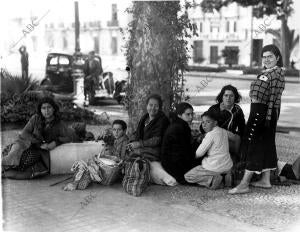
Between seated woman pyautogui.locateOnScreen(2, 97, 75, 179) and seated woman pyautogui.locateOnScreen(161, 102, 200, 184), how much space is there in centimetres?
152

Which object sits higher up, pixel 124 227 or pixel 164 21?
pixel 164 21

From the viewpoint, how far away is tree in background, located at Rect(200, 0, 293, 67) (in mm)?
26852

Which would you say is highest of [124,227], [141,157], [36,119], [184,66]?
[184,66]

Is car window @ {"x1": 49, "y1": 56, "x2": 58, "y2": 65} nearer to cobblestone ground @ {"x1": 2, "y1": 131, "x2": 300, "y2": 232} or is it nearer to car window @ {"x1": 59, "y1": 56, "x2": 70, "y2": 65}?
car window @ {"x1": 59, "y1": 56, "x2": 70, "y2": 65}

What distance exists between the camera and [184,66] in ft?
25.7

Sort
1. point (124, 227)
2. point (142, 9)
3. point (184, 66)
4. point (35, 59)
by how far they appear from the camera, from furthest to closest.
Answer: point (35, 59) → point (184, 66) → point (142, 9) → point (124, 227)

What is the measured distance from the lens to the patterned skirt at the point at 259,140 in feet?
18.6

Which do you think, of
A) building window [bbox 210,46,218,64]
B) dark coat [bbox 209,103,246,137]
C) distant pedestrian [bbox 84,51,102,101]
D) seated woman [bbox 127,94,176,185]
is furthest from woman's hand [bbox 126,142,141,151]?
building window [bbox 210,46,218,64]

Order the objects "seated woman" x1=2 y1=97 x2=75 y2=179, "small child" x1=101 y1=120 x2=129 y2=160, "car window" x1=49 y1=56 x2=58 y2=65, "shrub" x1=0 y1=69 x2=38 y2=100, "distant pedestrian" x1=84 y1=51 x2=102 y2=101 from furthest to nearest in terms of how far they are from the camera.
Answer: "car window" x1=49 y1=56 x2=58 y2=65 < "distant pedestrian" x1=84 y1=51 x2=102 y2=101 < "shrub" x1=0 y1=69 x2=38 y2=100 < "seated woman" x1=2 y1=97 x2=75 y2=179 < "small child" x1=101 y1=120 x2=129 y2=160

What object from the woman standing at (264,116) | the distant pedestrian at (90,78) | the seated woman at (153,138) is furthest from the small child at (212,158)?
the distant pedestrian at (90,78)

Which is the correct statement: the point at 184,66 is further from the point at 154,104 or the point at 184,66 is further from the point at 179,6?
the point at 154,104

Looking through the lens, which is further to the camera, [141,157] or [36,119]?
[36,119]

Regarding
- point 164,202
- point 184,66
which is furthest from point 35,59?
point 164,202

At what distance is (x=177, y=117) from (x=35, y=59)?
26.9 meters
